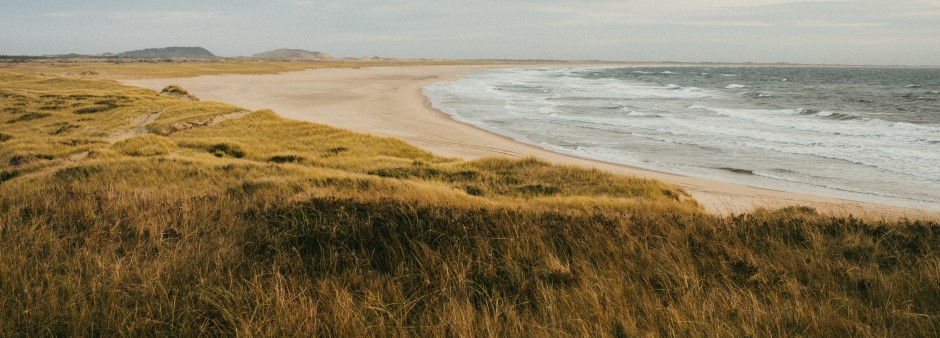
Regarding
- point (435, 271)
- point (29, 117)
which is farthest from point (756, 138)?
point (29, 117)

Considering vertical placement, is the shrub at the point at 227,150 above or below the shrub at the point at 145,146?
below

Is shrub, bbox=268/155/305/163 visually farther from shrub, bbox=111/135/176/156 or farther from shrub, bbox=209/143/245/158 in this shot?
shrub, bbox=111/135/176/156

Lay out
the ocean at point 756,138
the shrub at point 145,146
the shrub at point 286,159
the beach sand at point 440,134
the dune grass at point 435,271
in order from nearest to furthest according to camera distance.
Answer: the dune grass at point 435,271, the beach sand at point 440,134, the shrub at point 145,146, the shrub at point 286,159, the ocean at point 756,138

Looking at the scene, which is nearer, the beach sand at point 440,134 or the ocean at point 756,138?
the beach sand at point 440,134

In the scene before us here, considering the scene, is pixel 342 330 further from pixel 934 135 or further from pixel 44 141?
pixel 934 135

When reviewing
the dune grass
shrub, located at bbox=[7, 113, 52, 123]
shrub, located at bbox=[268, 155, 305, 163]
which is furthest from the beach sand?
shrub, located at bbox=[7, 113, 52, 123]

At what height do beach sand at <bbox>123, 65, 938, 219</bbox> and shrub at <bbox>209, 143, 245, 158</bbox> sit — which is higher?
shrub at <bbox>209, 143, 245, 158</bbox>

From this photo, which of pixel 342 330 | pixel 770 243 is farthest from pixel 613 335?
pixel 770 243

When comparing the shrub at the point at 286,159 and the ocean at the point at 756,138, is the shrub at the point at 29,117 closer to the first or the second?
the shrub at the point at 286,159

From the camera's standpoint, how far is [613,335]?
3326mm

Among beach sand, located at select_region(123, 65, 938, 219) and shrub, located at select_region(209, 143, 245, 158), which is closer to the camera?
beach sand, located at select_region(123, 65, 938, 219)

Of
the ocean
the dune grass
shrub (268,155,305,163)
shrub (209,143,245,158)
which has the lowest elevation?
the ocean

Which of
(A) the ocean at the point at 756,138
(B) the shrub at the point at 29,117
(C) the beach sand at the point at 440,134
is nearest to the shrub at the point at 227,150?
(C) the beach sand at the point at 440,134

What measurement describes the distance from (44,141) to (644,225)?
17.6 meters
